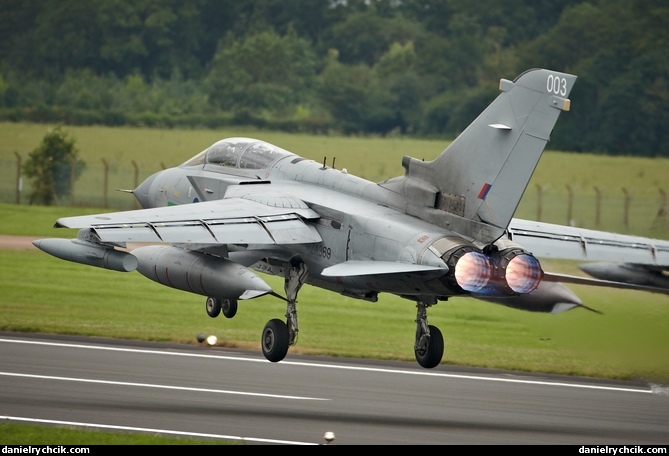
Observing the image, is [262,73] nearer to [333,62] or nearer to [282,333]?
[333,62]

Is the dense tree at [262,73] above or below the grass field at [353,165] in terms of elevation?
above

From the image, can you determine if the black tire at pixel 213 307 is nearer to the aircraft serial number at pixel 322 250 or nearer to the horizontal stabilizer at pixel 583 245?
Result: the aircraft serial number at pixel 322 250

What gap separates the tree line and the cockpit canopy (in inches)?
1284

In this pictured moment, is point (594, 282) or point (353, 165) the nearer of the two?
point (594, 282)

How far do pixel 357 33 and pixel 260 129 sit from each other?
19.0 m

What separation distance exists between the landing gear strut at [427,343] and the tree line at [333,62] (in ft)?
116

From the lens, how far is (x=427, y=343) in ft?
71.2

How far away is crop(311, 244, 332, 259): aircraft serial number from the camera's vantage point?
21672mm

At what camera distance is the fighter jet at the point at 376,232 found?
19141 mm

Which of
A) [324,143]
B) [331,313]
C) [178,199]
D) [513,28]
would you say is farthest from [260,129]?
[178,199]

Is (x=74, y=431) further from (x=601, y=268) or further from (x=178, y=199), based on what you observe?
(x=601, y=268)

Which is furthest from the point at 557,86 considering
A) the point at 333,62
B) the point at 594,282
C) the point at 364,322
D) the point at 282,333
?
the point at 333,62

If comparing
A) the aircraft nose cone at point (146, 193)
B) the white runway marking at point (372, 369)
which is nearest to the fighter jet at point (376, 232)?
the aircraft nose cone at point (146, 193)

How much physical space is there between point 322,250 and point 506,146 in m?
4.31
